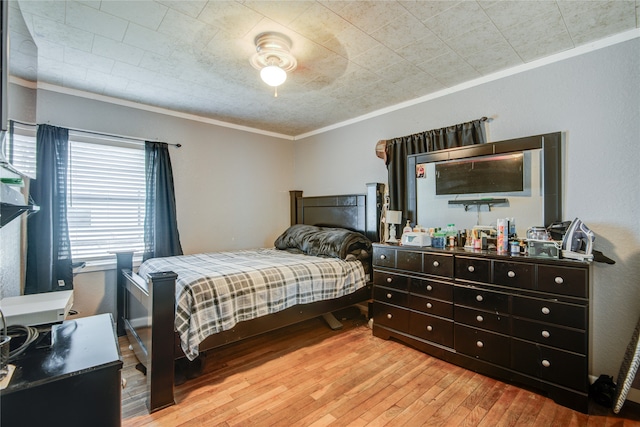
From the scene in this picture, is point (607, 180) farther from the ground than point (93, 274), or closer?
farther from the ground

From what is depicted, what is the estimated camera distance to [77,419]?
2.95 ft

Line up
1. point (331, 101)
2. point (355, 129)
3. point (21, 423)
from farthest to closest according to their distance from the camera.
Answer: point (355, 129), point (331, 101), point (21, 423)

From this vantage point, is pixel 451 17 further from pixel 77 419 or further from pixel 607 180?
pixel 77 419

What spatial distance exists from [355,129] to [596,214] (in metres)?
2.60

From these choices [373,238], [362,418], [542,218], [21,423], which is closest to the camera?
[21,423]

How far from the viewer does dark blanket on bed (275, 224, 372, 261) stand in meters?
3.21

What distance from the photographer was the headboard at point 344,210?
11.6ft

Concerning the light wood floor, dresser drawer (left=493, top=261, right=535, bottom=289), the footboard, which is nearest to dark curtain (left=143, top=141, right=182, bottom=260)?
the light wood floor

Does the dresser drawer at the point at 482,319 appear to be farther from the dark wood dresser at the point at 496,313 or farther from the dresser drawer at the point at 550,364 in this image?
the dresser drawer at the point at 550,364

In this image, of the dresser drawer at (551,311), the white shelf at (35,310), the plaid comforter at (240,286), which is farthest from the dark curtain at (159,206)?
the dresser drawer at (551,311)

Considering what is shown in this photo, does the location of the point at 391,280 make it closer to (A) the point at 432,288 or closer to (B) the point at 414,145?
(A) the point at 432,288

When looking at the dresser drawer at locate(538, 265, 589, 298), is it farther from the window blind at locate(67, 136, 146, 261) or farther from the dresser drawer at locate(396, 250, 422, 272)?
the window blind at locate(67, 136, 146, 261)

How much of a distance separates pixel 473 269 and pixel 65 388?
241cm

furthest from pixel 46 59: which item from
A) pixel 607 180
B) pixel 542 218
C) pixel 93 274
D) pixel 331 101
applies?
pixel 607 180
